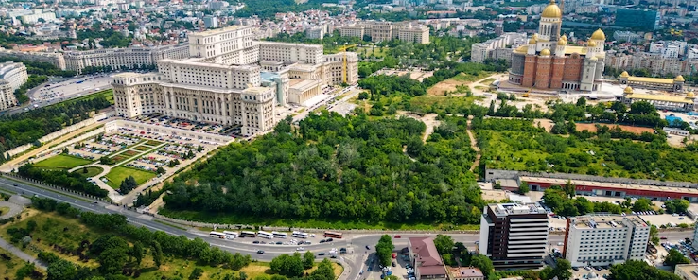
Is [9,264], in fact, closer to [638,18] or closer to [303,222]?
[303,222]

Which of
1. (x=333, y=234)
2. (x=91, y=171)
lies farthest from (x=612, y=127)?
(x=91, y=171)

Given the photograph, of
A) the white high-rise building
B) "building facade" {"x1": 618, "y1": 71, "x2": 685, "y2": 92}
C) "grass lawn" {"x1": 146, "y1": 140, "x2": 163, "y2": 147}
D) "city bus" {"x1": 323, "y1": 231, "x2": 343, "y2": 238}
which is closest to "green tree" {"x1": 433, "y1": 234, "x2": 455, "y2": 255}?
"city bus" {"x1": 323, "y1": 231, "x2": 343, "y2": 238}

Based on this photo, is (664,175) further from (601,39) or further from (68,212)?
(68,212)

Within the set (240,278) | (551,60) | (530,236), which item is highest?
(551,60)

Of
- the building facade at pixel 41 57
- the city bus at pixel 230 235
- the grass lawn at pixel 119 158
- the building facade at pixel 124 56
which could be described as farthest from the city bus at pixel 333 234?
the building facade at pixel 41 57

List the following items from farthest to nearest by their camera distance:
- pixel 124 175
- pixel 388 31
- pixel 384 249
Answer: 1. pixel 388 31
2. pixel 124 175
3. pixel 384 249

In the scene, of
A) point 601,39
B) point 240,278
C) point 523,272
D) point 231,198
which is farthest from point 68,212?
point 601,39

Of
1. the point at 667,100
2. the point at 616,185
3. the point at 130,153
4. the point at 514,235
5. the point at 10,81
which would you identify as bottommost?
the point at 130,153
